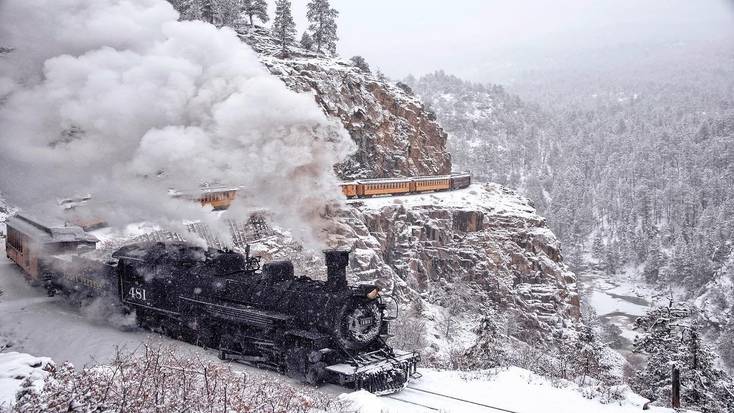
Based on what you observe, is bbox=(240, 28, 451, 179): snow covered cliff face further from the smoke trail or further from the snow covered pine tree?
the snow covered pine tree

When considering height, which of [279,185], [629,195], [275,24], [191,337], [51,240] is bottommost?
[629,195]

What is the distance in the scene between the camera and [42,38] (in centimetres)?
1705

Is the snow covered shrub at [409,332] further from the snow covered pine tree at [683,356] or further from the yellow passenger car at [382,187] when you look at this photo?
the snow covered pine tree at [683,356]

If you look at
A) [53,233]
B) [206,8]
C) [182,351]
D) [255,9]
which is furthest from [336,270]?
[255,9]

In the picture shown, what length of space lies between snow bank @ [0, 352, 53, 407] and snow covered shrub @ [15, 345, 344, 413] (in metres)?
0.16

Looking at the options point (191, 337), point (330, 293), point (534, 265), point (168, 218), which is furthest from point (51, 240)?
point (534, 265)

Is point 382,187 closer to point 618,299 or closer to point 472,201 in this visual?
point 472,201

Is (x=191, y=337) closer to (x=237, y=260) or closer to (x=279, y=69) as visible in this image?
(x=237, y=260)

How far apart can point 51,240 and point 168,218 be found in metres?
5.14

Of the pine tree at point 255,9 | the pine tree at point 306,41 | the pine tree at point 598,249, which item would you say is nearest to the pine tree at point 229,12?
→ the pine tree at point 255,9

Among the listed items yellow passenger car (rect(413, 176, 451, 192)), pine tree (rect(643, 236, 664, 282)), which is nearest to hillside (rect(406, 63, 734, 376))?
pine tree (rect(643, 236, 664, 282))

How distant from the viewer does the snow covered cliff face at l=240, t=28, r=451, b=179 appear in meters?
48.5

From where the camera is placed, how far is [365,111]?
2052 inches

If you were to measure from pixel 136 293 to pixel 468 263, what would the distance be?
36788mm
